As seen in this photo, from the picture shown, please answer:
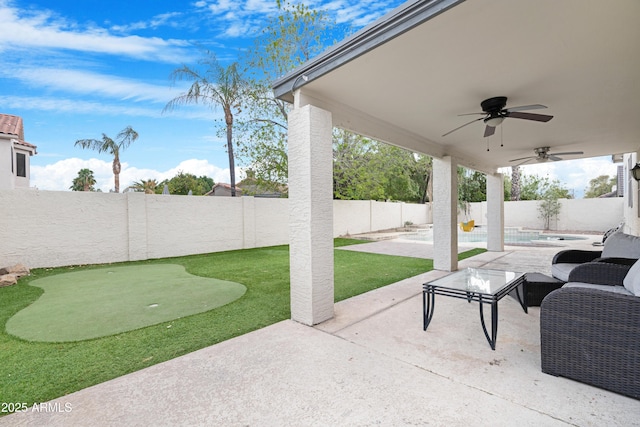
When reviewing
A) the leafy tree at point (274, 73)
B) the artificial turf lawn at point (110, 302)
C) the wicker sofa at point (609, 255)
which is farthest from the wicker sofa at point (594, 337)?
the leafy tree at point (274, 73)

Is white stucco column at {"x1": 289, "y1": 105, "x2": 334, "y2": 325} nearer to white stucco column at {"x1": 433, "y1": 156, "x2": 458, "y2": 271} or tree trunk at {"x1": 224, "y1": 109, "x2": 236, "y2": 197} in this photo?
white stucco column at {"x1": 433, "y1": 156, "x2": 458, "y2": 271}

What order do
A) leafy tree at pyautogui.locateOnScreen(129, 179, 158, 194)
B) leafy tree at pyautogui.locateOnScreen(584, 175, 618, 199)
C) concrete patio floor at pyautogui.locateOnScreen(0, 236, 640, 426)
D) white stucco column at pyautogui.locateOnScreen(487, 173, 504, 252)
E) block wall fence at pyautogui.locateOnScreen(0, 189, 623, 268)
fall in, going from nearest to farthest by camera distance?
concrete patio floor at pyautogui.locateOnScreen(0, 236, 640, 426) < block wall fence at pyautogui.locateOnScreen(0, 189, 623, 268) < white stucco column at pyautogui.locateOnScreen(487, 173, 504, 252) < leafy tree at pyautogui.locateOnScreen(129, 179, 158, 194) < leafy tree at pyautogui.locateOnScreen(584, 175, 618, 199)

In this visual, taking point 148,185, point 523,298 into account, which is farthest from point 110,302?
point 148,185

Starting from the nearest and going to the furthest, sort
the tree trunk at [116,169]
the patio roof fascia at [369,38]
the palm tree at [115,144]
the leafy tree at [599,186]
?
the patio roof fascia at [369,38], the palm tree at [115,144], the tree trunk at [116,169], the leafy tree at [599,186]

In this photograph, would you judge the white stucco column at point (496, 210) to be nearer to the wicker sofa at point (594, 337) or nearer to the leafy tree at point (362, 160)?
the leafy tree at point (362, 160)

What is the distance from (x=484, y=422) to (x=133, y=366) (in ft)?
9.55

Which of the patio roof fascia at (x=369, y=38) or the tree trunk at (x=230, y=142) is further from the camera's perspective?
the tree trunk at (x=230, y=142)

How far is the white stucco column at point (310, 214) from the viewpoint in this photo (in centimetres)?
373

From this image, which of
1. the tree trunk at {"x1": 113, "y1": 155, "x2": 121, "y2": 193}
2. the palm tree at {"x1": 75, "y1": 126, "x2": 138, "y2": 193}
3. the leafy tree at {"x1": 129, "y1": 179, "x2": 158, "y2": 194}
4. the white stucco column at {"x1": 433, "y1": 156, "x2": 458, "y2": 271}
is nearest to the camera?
the white stucco column at {"x1": 433, "y1": 156, "x2": 458, "y2": 271}

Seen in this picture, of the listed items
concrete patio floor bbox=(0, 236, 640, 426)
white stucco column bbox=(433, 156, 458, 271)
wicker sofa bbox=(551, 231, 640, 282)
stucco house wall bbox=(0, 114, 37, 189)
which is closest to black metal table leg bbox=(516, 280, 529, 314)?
wicker sofa bbox=(551, 231, 640, 282)

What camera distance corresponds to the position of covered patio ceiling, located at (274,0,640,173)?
247 cm

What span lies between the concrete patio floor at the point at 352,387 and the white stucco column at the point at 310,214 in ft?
1.27

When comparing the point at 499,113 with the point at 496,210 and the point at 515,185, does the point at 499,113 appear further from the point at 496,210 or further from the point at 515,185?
the point at 515,185

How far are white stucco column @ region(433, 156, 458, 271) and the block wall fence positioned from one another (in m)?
7.26
